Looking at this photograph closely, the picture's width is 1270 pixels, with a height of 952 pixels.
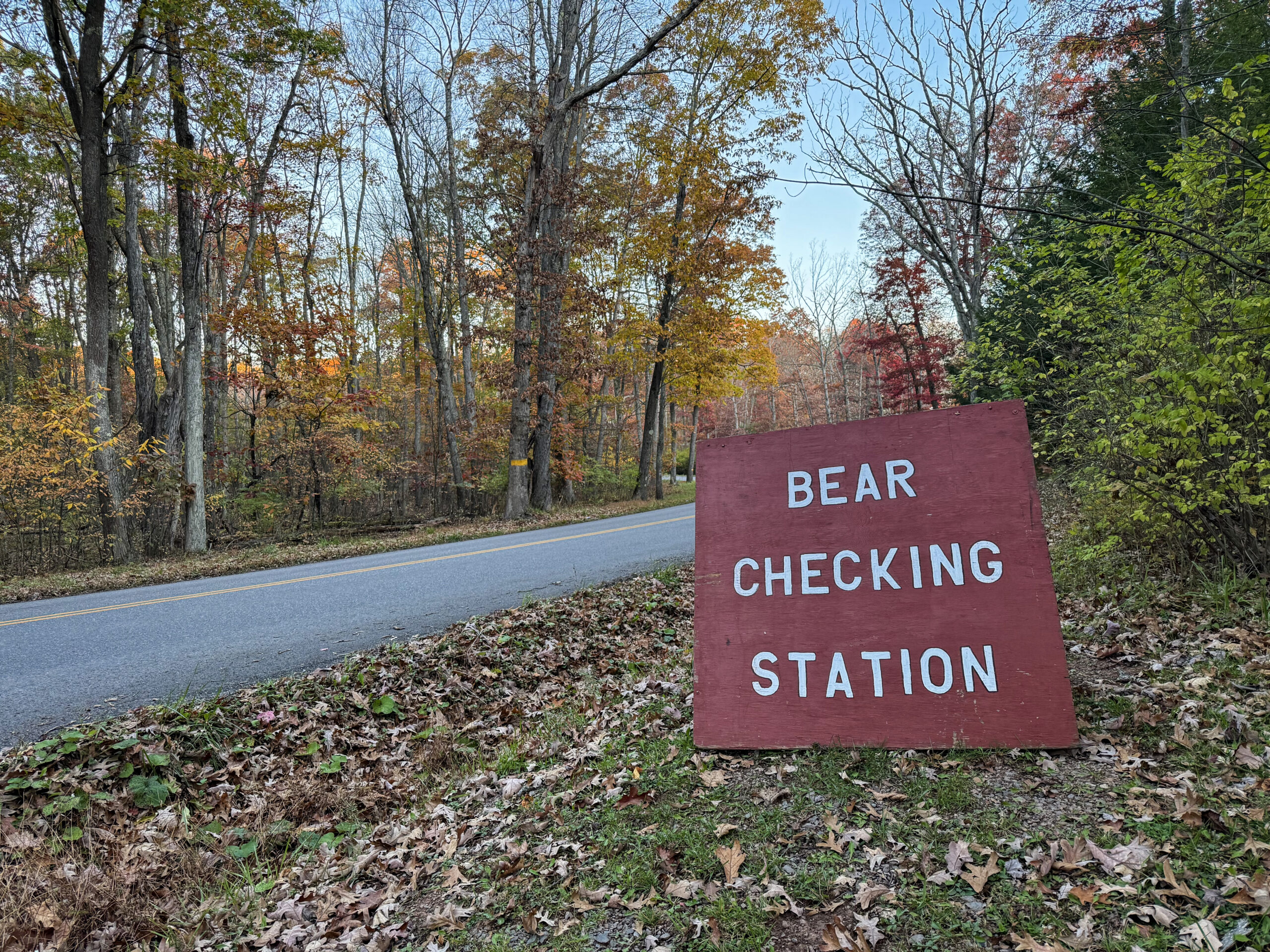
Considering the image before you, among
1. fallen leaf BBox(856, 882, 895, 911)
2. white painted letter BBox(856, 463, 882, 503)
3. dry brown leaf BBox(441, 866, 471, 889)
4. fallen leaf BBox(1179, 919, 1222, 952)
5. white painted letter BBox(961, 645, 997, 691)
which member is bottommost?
dry brown leaf BBox(441, 866, 471, 889)

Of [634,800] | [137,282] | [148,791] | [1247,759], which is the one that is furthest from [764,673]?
[137,282]

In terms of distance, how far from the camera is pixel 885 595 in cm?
320

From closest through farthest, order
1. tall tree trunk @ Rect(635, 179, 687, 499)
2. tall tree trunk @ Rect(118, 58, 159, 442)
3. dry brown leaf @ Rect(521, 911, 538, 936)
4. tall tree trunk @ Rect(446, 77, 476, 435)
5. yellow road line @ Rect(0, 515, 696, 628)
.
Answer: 1. dry brown leaf @ Rect(521, 911, 538, 936)
2. yellow road line @ Rect(0, 515, 696, 628)
3. tall tree trunk @ Rect(118, 58, 159, 442)
4. tall tree trunk @ Rect(446, 77, 476, 435)
5. tall tree trunk @ Rect(635, 179, 687, 499)

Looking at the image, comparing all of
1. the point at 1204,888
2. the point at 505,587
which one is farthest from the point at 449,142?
the point at 1204,888

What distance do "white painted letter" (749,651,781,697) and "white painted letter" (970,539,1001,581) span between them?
105cm

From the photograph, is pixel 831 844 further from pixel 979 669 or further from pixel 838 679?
pixel 979 669

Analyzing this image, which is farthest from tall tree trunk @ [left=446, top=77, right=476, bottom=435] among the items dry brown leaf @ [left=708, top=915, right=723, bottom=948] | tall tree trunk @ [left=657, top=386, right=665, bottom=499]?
dry brown leaf @ [left=708, top=915, right=723, bottom=948]

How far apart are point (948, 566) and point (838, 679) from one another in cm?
76

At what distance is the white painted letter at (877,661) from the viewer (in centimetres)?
310

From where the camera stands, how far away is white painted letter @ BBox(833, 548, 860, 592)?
10.7 ft

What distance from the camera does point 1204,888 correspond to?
6.38 ft

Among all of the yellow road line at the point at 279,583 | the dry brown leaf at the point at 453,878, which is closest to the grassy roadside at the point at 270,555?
the yellow road line at the point at 279,583

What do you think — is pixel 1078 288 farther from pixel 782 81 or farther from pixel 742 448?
pixel 782 81

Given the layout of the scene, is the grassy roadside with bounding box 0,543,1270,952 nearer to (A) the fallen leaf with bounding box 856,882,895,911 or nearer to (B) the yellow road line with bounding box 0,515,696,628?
(A) the fallen leaf with bounding box 856,882,895,911
